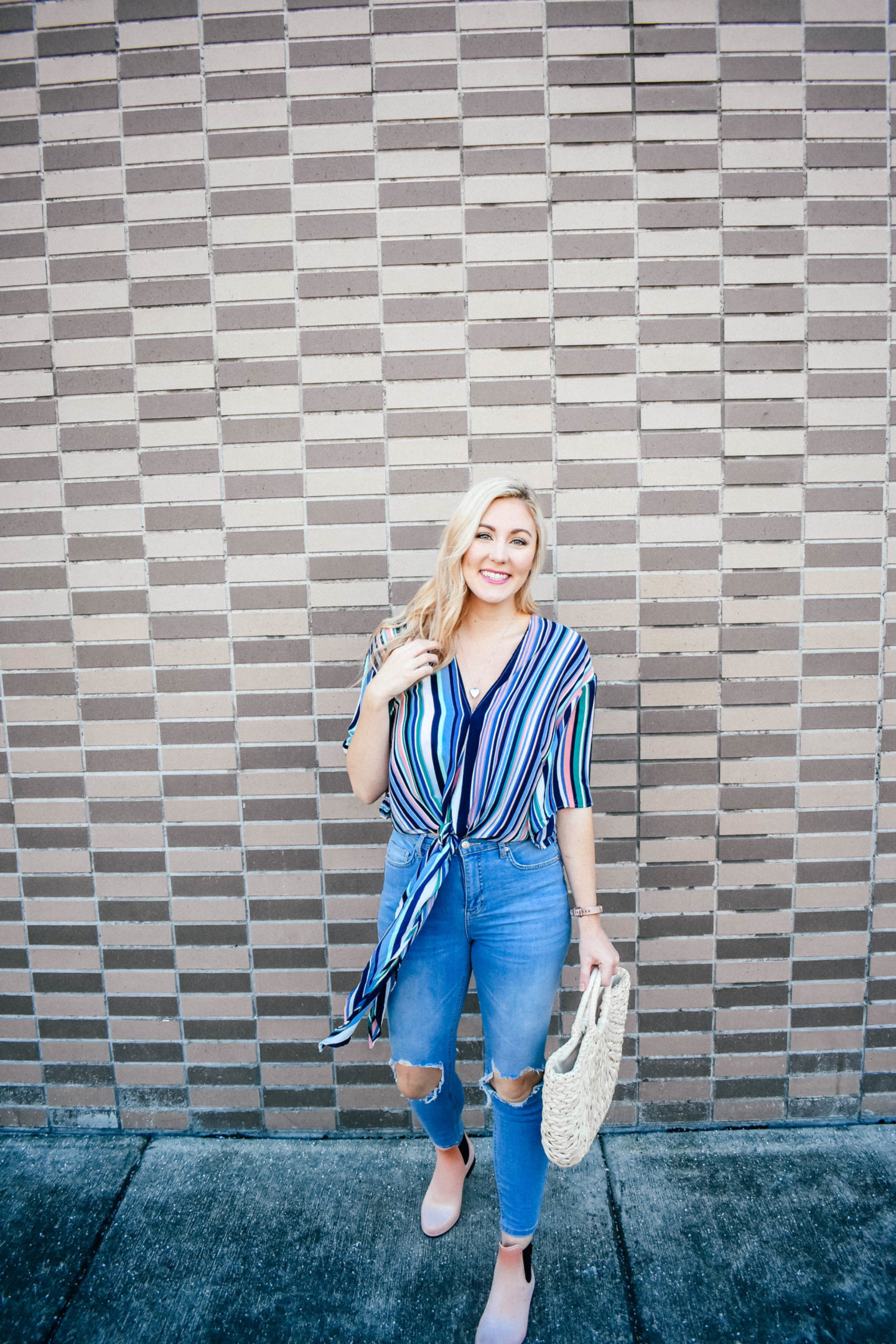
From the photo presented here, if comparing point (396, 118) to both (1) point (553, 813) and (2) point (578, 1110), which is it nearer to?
(1) point (553, 813)

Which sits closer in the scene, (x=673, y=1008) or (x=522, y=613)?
(x=522, y=613)

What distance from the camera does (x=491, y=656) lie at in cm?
189

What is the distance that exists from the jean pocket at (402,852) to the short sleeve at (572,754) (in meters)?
0.35

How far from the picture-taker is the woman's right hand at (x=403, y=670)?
177cm

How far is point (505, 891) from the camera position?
183 cm

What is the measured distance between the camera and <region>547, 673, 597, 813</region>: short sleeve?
73.2 inches

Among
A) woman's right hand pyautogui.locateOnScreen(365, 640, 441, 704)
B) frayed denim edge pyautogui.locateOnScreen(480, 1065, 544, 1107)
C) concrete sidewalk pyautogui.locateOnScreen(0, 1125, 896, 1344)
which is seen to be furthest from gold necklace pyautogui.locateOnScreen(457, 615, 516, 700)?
concrete sidewalk pyautogui.locateOnScreen(0, 1125, 896, 1344)

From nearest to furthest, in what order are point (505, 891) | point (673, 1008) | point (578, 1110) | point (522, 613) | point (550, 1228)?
point (578, 1110), point (505, 891), point (522, 613), point (550, 1228), point (673, 1008)

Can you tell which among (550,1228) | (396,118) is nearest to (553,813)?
(550,1228)

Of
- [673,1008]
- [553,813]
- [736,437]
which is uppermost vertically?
[736,437]

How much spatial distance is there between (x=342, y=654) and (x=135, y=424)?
0.97 meters

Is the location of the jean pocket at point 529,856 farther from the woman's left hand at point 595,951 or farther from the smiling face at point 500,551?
the smiling face at point 500,551

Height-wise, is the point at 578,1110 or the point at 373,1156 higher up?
the point at 578,1110

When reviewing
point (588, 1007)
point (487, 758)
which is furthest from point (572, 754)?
point (588, 1007)
